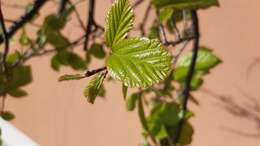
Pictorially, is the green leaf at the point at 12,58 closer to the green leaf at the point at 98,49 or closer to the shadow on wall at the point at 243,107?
the green leaf at the point at 98,49

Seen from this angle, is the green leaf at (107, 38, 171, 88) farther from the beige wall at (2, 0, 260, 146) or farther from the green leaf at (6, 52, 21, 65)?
the beige wall at (2, 0, 260, 146)

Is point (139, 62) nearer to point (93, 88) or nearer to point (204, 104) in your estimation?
point (93, 88)

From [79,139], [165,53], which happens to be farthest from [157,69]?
[79,139]

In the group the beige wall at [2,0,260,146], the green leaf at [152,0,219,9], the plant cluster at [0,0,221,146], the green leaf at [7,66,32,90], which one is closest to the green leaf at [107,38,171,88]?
the plant cluster at [0,0,221,146]

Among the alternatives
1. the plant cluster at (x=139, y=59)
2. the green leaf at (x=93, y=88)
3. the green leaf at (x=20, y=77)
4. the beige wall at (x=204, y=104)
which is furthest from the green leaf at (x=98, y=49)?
Answer: the green leaf at (x=93, y=88)

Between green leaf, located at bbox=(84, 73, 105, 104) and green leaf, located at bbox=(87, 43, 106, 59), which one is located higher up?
green leaf, located at bbox=(87, 43, 106, 59)

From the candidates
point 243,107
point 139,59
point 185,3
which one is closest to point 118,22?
point 139,59

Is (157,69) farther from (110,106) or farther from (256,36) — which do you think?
(110,106)
